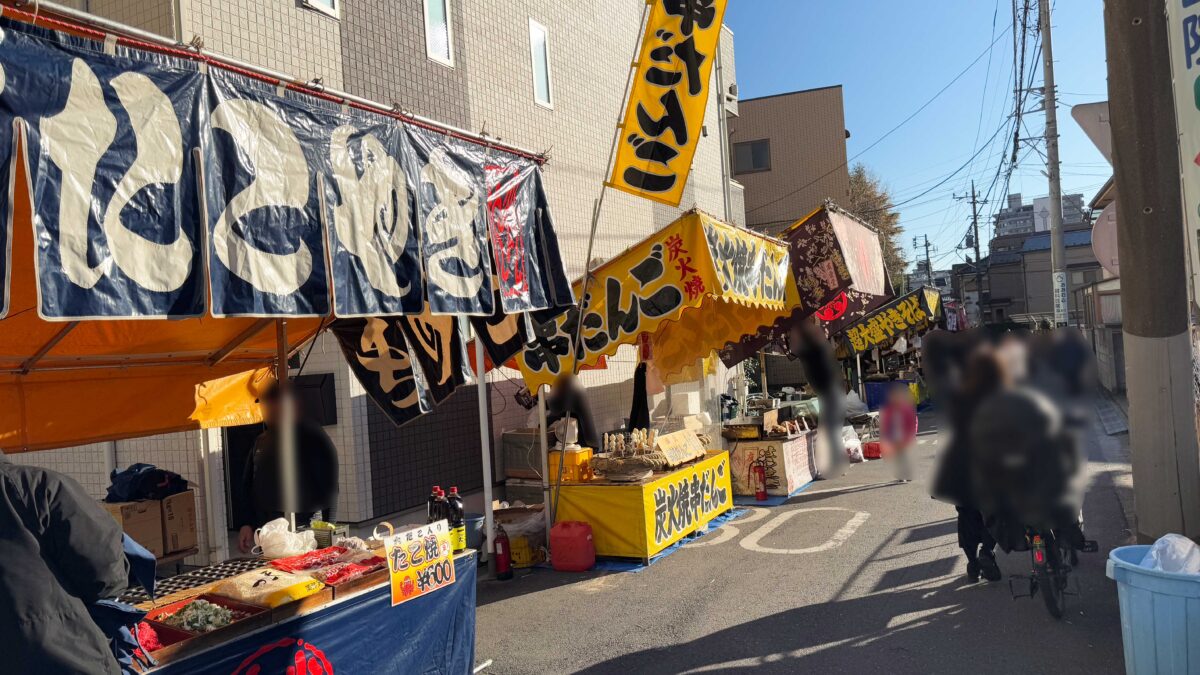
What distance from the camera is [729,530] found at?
1009 cm

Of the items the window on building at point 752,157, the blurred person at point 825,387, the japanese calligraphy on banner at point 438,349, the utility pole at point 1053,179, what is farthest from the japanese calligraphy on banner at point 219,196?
the window on building at point 752,157

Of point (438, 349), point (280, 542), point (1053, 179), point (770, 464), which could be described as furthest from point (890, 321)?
point (280, 542)

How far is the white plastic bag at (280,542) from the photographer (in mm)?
5242

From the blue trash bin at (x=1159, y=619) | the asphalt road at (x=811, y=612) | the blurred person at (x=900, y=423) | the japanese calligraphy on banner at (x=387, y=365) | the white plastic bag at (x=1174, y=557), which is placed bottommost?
the asphalt road at (x=811, y=612)

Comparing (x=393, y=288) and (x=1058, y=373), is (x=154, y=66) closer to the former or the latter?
(x=393, y=288)

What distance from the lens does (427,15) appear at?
1011 centimetres

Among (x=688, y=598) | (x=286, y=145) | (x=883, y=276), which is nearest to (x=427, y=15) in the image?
(x=286, y=145)

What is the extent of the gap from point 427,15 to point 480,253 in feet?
19.7

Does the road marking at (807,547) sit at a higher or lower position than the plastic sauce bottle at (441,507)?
lower

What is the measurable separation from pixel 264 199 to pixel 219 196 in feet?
0.87

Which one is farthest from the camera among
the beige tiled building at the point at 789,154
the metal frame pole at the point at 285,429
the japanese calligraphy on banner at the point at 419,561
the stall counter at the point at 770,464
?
the beige tiled building at the point at 789,154

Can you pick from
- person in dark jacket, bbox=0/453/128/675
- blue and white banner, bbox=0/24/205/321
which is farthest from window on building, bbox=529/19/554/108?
person in dark jacket, bbox=0/453/128/675

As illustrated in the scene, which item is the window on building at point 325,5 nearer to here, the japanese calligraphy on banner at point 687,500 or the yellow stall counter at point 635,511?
the yellow stall counter at point 635,511

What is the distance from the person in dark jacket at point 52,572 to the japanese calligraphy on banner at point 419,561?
1.83 meters
